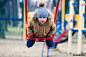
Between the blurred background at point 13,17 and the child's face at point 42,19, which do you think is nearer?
the child's face at point 42,19

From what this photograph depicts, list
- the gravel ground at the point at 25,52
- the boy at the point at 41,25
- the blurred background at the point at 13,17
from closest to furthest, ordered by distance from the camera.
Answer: the boy at the point at 41,25 → the gravel ground at the point at 25,52 → the blurred background at the point at 13,17

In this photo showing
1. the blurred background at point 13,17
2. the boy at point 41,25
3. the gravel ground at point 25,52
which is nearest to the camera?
the boy at point 41,25

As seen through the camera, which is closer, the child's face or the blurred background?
the child's face

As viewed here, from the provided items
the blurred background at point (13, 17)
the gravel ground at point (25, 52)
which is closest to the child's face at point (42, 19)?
the gravel ground at point (25, 52)

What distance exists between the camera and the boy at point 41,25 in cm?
223

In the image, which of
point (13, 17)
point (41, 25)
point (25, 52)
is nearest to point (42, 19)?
point (41, 25)

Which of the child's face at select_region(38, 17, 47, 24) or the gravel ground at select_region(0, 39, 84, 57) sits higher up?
the child's face at select_region(38, 17, 47, 24)

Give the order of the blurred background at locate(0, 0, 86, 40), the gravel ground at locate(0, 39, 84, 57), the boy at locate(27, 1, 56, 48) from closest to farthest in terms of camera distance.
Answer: the boy at locate(27, 1, 56, 48), the gravel ground at locate(0, 39, 84, 57), the blurred background at locate(0, 0, 86, 40)

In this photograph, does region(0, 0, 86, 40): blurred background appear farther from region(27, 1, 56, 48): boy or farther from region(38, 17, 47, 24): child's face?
region(38, 17, 47, 24): child's face

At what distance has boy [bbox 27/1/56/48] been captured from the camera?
2.23 metres

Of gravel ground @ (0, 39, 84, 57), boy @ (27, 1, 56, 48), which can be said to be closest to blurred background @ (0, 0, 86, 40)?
gravel ground @ (0, 39, 84, 57)

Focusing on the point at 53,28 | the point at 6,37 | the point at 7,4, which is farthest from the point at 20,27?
the point at 53,28

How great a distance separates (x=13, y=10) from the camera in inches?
344

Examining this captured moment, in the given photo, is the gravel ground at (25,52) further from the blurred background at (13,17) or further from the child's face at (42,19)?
the child's face at (42,19)
